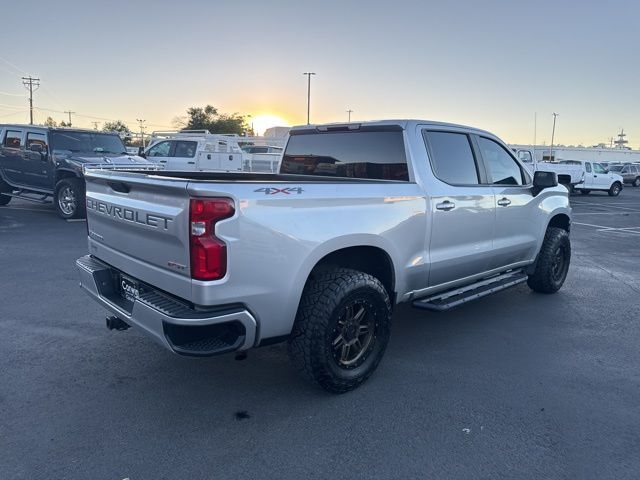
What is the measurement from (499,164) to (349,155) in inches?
68.5

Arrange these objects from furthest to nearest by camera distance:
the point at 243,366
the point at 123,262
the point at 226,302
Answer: the point at 243,366
the point at 123,262
the point at 226,302

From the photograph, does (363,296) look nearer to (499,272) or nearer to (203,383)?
(203,383)

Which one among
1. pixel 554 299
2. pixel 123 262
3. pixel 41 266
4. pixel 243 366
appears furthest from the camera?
pixel 41 266

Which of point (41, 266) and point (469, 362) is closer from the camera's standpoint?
point (469, 362)

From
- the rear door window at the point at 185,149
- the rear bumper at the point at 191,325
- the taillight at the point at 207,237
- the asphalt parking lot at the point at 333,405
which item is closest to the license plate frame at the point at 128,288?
the rear bumper at the point at 191,325

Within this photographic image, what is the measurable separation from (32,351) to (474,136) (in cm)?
447

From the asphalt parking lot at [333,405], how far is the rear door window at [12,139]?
8.51 metres

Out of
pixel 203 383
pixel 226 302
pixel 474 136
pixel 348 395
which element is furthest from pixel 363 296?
pixel 474 136

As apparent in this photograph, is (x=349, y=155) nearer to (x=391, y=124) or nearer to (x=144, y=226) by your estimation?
(x=391, y=124)

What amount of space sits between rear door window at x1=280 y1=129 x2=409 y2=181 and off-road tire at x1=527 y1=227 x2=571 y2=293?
2.75 metres

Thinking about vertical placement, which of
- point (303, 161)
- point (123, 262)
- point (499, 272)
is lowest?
point (499, 272)

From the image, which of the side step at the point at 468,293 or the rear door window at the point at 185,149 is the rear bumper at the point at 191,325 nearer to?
the side step at the point at 468,293

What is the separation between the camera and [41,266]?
7.04 metres

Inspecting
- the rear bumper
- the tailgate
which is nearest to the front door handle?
the rear bumper
